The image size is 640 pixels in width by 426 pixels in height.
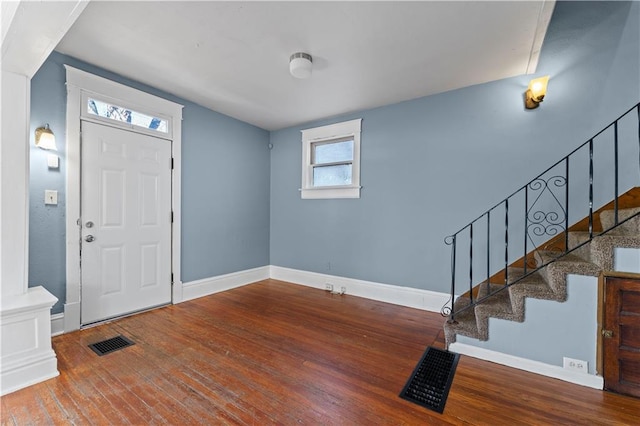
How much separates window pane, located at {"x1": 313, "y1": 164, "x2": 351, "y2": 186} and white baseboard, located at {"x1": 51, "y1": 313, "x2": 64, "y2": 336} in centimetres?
348

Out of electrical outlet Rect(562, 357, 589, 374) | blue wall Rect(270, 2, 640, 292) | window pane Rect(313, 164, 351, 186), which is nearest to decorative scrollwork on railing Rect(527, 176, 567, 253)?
blue wall Rect(270, 2, 640, 292)

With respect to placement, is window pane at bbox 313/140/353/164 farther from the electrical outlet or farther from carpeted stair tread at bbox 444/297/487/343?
the electrical outlet

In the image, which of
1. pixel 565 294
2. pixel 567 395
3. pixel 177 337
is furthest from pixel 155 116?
pixel 567 395

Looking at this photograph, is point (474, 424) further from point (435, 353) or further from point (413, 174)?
point (413, 174)

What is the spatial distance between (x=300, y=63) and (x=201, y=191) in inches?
92.0

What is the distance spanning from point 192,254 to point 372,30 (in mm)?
3462

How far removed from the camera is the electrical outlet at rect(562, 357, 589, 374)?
191cm

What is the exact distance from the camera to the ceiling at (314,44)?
78.7 inches

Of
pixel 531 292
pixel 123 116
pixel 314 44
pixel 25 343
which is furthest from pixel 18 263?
pixel 531 292

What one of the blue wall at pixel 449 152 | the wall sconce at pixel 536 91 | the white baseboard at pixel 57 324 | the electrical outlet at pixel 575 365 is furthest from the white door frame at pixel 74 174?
the wall sconce at pixel 536 91

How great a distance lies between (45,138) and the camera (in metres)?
2.43

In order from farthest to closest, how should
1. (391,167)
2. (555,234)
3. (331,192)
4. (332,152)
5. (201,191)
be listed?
1. (332,152)
2. (331,192)
3. (201,191)
4. (391,167)
5. (555,234)

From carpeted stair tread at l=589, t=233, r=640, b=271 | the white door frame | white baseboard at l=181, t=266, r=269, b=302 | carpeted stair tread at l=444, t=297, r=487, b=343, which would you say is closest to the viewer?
carpeted stair tread at l=589, t=233, r=640, b=271

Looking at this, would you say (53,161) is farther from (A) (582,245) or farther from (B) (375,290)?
(A) (582,245)
